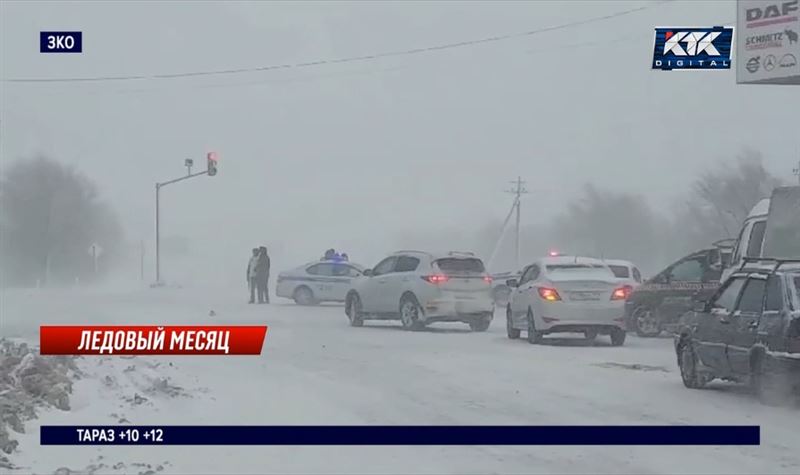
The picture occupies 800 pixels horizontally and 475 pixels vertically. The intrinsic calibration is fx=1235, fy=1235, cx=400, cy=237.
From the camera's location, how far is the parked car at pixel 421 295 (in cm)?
1900

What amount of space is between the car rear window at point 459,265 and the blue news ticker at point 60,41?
780cm

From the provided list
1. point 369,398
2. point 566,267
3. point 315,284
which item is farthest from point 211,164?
point 315,284

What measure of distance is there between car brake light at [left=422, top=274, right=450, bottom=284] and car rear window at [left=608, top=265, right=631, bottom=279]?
2.56 m

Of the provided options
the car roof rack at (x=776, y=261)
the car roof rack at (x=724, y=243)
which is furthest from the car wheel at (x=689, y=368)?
the car roof rack at (x=724, y=243)

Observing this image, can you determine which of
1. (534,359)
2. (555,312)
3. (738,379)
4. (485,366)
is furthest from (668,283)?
(738,379)

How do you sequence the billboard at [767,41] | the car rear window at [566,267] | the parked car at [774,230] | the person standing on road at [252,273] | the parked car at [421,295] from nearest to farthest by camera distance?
the billboard at [767,41] → the parked car at [774,230] → the person standing on road at [252,273] → the car rear window at [566,267] → the parked car at [421,295]

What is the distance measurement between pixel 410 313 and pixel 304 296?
21.1 ft

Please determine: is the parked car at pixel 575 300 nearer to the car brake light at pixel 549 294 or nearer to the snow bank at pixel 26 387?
the car brake light at pixel 549 294

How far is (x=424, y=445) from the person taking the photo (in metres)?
8.20

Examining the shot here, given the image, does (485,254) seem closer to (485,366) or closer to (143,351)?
(485,366)

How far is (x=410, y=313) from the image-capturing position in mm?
20312

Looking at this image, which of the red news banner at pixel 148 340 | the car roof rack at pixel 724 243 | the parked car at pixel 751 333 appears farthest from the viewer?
the car roof rack at pixel 724 243

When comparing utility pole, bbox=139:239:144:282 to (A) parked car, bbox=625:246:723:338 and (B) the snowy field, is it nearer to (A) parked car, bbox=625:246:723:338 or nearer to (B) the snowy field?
(B) the snowy field

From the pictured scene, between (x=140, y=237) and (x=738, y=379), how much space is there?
231 inches
